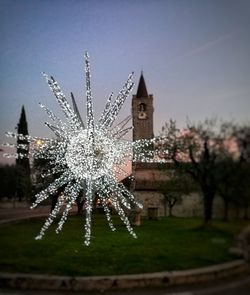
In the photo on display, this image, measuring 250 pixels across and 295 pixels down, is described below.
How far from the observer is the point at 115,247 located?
3709 millimetres

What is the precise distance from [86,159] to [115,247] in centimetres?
78

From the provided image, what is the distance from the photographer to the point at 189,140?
9.52 feet

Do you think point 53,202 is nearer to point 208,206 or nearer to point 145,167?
point 145,167

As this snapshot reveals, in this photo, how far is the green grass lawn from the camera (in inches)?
118

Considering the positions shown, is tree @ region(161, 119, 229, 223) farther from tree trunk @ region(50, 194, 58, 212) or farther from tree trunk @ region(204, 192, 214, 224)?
tree trunk @ region(50, 194, 58, 212)

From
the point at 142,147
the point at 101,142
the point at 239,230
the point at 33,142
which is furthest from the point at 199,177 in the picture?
the point at 33,142

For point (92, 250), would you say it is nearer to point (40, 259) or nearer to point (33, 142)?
point (40, 259)

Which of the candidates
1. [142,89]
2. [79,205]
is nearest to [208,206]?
[142,89]

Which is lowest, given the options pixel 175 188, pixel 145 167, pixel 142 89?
pixel 175 188

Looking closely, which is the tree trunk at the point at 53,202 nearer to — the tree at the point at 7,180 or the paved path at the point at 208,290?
the tree at the point at 7,180

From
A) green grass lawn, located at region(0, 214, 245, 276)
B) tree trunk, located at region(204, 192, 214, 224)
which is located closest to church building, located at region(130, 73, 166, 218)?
green grass lawn, located at region(0, 214, 245, 276)

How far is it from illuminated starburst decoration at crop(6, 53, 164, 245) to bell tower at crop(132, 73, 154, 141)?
0.78ft

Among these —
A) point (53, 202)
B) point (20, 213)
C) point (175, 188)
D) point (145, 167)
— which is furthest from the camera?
point (53, 202)

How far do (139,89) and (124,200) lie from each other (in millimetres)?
1194
